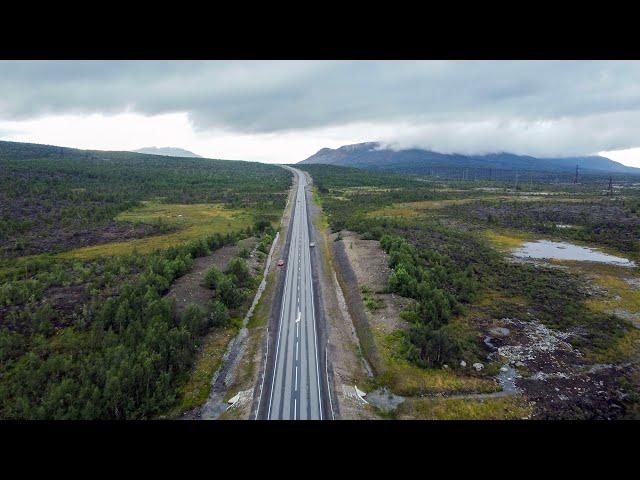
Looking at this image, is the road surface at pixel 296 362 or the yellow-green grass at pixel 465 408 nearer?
the yellow-green grass at pixel 465 408

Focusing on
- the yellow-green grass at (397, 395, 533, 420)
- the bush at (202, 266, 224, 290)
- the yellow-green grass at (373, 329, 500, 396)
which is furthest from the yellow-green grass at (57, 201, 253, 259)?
the yellow-green grass at (397, 395, 533, 420)

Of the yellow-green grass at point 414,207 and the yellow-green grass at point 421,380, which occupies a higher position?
the yellow-green grass at point 414,207

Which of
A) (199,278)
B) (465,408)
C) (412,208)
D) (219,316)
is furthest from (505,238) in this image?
(219,316)

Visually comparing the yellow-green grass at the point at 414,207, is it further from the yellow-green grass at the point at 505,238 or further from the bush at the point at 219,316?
the bush at the point at 219,316

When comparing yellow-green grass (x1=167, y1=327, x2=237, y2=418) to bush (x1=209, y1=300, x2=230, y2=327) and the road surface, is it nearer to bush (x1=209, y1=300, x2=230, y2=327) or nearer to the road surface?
bush (x1=209, y1=300, x2=230, y2=327)

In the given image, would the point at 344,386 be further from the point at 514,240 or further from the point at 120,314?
the point at 514,240

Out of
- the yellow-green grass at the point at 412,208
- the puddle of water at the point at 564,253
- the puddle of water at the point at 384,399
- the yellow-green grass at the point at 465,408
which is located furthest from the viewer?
the yellow-green grass at the point at 412,208

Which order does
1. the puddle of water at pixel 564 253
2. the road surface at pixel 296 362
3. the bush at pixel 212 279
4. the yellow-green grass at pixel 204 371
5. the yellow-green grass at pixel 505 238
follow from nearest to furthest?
the road surface at pixel 296 362, the yellow-green grass at pixel 204 371, the bush at pixel 212 279, the puddle of water at pixel 564 253, the yellow-green grass at pixel 505 238

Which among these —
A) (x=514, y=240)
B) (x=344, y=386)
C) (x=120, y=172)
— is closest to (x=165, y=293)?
(x=344, y=386)

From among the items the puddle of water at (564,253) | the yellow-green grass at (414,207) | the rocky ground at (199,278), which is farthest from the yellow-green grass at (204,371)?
the yellow-green grass at (414,207)
